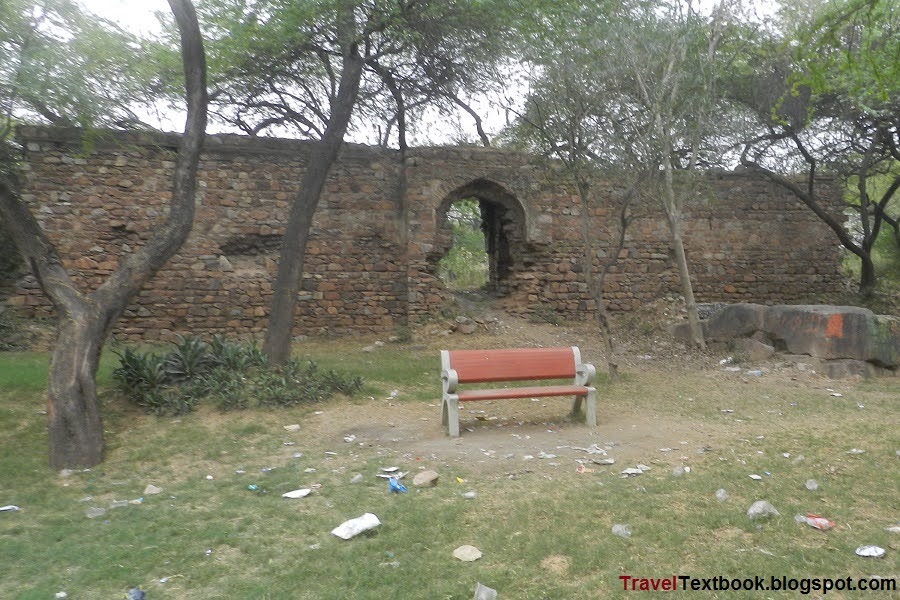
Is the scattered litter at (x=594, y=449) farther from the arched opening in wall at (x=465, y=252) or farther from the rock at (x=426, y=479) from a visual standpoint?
the arched opening in wall at (x=465, y=252)

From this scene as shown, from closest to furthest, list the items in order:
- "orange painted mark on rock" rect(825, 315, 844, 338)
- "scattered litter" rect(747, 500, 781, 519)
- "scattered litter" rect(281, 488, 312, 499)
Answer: "scattered litter" rect(747, 500, 781, 519) < "scattered litter" rect(281, 488, 312, 499) < "orange painted mark on rock" rect(825, 315, 844, 338)

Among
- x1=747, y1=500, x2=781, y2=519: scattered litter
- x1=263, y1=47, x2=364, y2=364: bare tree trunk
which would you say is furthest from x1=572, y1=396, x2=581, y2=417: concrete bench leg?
x1=263, y1=47, x2=364, y2=364: bare tree trunk

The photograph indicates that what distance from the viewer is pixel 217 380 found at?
729 centimetres

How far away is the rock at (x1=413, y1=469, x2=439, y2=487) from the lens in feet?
15.4

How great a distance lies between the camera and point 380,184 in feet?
40.5

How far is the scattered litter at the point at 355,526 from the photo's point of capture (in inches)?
153

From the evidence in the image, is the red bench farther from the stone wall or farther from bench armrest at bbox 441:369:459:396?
the stone wall

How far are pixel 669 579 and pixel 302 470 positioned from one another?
291cm

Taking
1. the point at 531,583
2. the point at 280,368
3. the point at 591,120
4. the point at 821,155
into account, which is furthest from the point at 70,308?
the point at 821,155

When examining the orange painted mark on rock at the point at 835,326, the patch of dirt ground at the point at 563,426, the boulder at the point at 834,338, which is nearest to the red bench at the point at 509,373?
the patch of dirt ground at the point at 563,426

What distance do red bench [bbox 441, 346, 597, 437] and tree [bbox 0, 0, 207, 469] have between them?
9.40 feet

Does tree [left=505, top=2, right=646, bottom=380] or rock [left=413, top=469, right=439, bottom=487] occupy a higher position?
tree [left=505, top=2, right=646, bottom=380]

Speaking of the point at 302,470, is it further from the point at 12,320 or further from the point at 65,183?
the point at 65,183

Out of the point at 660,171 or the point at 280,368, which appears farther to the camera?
the point at 660,171
